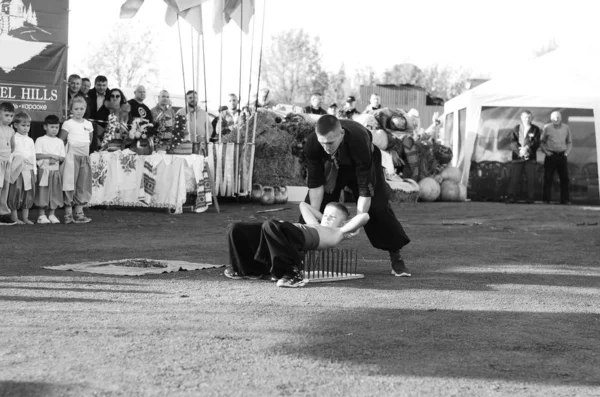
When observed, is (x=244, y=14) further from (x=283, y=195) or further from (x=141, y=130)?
(x=283, y=195)

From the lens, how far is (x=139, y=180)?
53.0 ft

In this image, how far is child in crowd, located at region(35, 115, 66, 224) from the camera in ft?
44.5

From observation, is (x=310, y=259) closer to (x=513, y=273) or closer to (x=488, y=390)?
(x=513, y=273)

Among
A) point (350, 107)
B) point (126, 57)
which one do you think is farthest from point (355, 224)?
point (126, 57)

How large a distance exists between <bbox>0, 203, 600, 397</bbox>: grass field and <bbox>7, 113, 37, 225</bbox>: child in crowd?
3094mm

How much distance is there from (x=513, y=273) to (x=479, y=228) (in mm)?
5543

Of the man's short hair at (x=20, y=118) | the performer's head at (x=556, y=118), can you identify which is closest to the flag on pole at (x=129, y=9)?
the man's short hair at (x=20, y=118)

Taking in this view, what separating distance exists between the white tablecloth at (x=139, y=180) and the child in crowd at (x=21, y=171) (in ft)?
8.40

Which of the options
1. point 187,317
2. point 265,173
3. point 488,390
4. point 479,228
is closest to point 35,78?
point 265,173

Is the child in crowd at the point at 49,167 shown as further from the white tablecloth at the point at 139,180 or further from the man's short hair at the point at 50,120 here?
the white tablecloth at the point at 139,180

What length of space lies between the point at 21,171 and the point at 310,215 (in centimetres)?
647

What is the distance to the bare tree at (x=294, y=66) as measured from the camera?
64.0 metres

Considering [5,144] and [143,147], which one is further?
[143,147]

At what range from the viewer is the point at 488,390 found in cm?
443
